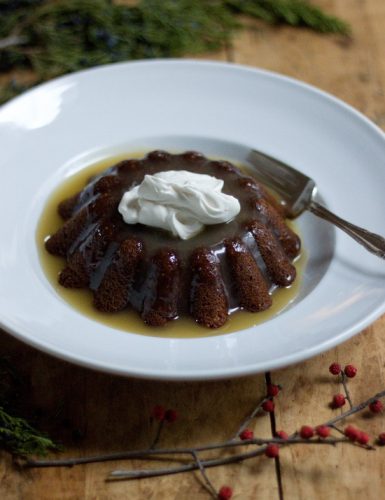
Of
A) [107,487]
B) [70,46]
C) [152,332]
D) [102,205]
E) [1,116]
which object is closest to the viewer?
[107,487]

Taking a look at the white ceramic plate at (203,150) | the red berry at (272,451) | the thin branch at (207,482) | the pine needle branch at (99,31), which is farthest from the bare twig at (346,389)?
the pine needle branch at (99,31)

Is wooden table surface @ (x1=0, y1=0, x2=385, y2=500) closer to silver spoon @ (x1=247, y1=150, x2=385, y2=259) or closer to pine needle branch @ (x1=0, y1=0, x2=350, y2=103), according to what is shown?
silver spoon @ (x1=247, y1=150, x2=385, y2=259)

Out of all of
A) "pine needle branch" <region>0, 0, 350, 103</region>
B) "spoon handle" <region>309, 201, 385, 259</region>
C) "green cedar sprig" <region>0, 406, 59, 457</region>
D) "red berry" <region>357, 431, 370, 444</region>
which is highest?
"spoon handle" <region>309, 201, 385, 259</region>

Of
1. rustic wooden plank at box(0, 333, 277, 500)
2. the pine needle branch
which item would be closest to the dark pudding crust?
rustic wooden plank at box(0, 333, 277, 500)

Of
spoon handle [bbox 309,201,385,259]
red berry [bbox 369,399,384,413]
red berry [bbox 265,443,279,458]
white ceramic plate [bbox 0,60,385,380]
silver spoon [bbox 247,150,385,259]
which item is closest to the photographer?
red berry [bbox 265,443,279,458]

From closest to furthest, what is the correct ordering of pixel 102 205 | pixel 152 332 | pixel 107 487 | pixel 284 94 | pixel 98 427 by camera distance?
1. pixel 107 487
2. pixel 98 427
3. pixel 152 332
4. pixel 102 205
5. pixel 284 94

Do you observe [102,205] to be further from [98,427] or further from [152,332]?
[98,427]

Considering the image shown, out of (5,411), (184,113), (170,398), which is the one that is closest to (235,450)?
(170,398)
